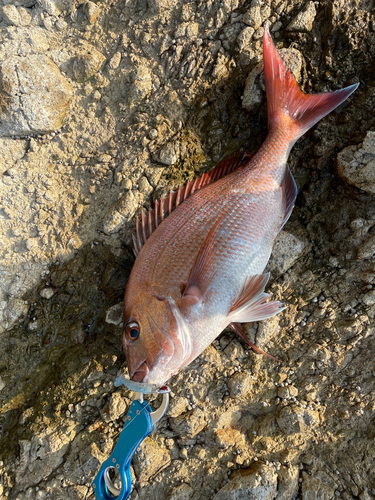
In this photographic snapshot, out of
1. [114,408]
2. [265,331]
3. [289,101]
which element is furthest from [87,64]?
[114,408]

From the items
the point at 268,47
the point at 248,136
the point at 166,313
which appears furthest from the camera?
the point at 248,136

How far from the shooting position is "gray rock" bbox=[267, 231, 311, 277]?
2.96m

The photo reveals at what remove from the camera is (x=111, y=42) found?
3.22m

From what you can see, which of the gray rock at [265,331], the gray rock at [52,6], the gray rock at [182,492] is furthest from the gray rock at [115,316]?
the gray rock at [52,6]

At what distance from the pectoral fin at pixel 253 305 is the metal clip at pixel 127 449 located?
0.81 meters

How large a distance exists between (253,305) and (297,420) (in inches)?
39.0

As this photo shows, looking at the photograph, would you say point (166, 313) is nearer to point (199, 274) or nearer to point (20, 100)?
point (199, 274)

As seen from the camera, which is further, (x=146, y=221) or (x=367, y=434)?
(x=146, y=221)

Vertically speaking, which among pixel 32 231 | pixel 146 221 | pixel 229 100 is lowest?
pixel 146 221

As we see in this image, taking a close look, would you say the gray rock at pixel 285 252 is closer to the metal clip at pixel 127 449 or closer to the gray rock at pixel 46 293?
the metal clip at pixel 127 449

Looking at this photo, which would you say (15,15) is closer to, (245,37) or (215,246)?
(245,37)

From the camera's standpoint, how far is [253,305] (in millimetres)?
2611

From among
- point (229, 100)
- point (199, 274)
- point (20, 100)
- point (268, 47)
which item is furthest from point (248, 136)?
point (20, 100)

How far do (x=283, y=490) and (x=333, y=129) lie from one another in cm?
313
